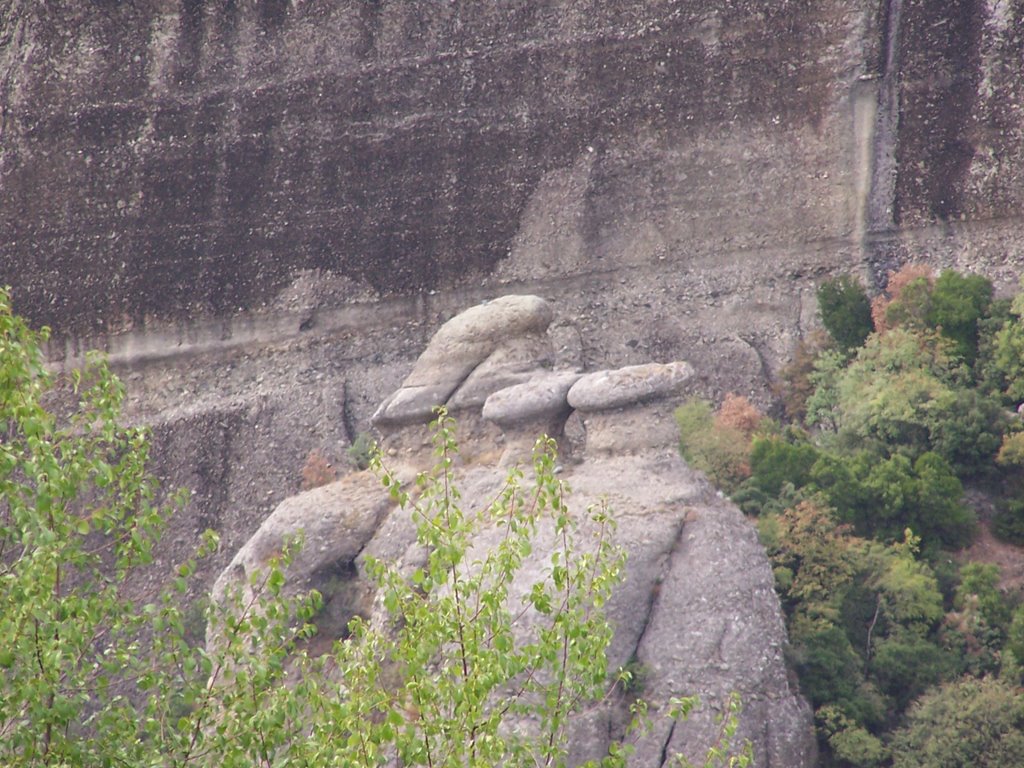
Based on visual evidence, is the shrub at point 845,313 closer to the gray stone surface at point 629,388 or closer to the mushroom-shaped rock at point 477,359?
the mushroom-shaped rock at point 477,359

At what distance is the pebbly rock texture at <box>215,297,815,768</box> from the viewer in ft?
52.7

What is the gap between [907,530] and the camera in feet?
62.9

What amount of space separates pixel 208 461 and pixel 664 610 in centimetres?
1186

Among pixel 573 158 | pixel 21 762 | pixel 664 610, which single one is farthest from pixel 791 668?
pixel 573 158

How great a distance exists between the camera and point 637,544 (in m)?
17.0

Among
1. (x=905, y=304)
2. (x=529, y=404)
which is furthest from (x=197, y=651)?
(x=905, y=304)

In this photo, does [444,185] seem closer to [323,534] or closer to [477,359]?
[477,359]

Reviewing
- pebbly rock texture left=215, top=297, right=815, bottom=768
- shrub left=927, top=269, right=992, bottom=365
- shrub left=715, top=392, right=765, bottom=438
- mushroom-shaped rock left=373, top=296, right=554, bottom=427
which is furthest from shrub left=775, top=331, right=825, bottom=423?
pebbly rock texture left=215, top=297, right=815, bottom=768

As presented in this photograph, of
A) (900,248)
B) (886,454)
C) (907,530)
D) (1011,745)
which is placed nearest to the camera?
(1011,745)

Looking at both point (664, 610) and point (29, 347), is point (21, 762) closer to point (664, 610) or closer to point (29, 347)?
point (29, 347)

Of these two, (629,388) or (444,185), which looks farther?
(444,185)

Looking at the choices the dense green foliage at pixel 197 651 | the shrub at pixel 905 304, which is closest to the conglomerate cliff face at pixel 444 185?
the shrub at pixel 905 304

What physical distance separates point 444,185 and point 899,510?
1049cm

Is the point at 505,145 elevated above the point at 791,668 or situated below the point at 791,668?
above
